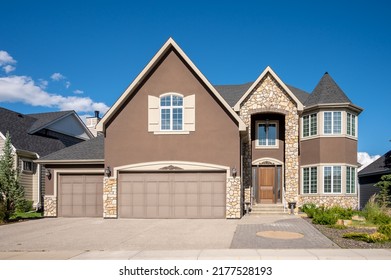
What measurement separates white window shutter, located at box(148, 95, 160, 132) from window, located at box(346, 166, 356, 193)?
11.1m

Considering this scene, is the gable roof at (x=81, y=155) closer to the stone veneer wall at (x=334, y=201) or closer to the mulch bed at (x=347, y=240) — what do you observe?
the mulch bed at (x=347, y=240)

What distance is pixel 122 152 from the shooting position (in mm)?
20188

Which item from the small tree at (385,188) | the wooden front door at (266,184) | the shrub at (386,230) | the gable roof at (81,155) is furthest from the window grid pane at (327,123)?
the gable roof at (81,155)

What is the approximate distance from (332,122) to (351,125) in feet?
4.56

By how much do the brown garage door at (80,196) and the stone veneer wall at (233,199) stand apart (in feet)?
21.8

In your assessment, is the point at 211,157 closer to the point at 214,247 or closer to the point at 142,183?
the point at 142,183

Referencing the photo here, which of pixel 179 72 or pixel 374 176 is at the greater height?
pixel 179 72

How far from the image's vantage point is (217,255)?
1038cm

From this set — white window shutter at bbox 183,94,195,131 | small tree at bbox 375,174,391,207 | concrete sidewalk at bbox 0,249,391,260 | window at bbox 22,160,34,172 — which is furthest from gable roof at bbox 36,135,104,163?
small tree at bbox 375,174,391,207

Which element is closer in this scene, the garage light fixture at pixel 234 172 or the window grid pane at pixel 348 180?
the garage light fixture at pixel 234 172

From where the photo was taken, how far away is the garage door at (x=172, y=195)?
19625 millimetres
